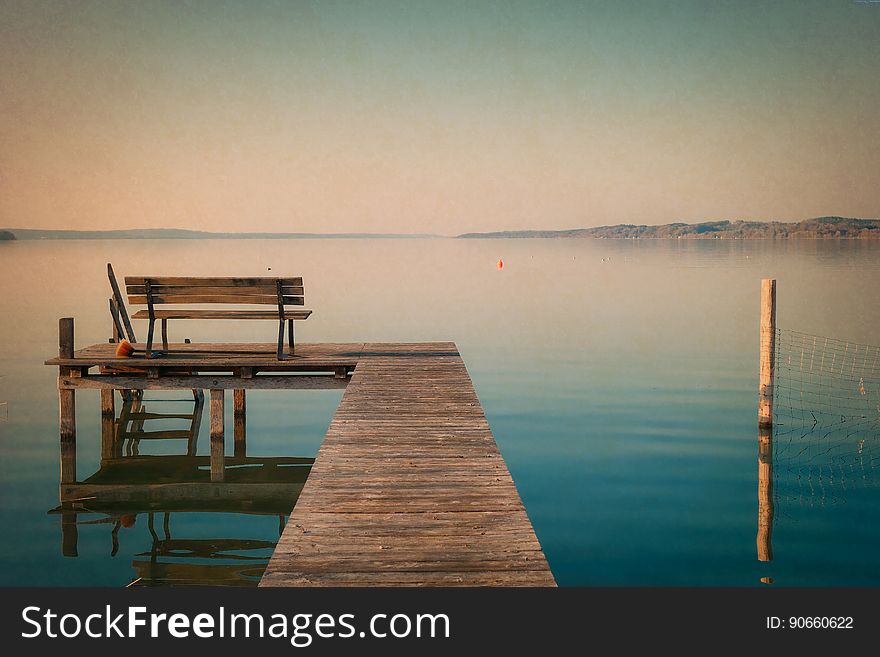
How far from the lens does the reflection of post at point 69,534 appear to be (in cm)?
905

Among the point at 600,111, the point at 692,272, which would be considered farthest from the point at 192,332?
the point at 600,111

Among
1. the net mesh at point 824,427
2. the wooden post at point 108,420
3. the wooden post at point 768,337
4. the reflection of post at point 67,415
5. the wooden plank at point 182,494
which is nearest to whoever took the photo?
the wooden plank at point 182,494

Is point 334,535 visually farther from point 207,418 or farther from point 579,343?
point 579,343

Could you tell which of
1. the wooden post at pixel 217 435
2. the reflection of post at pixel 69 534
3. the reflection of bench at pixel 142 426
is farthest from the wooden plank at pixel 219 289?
the reflection of post at pixel 69 534

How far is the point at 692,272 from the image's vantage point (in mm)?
55938

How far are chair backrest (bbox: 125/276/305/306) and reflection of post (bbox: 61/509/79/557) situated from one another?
111 inches

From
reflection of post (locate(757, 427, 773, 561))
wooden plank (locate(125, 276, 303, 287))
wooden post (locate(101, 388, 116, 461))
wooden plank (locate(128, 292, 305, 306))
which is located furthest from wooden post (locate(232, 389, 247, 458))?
reflection of post (locate(757, 427, 773, 561))

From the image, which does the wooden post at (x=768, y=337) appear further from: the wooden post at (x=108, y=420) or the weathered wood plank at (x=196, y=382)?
the wooden post at (x=108, y=420)

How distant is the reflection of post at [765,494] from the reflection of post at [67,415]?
24.9 feet

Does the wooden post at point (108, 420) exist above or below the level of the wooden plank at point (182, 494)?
above

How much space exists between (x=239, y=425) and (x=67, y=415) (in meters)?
2.27

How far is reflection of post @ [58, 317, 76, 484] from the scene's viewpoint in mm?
11648

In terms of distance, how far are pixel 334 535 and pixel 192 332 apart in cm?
2103

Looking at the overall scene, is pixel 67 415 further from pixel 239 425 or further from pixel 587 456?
pixel 587 456
